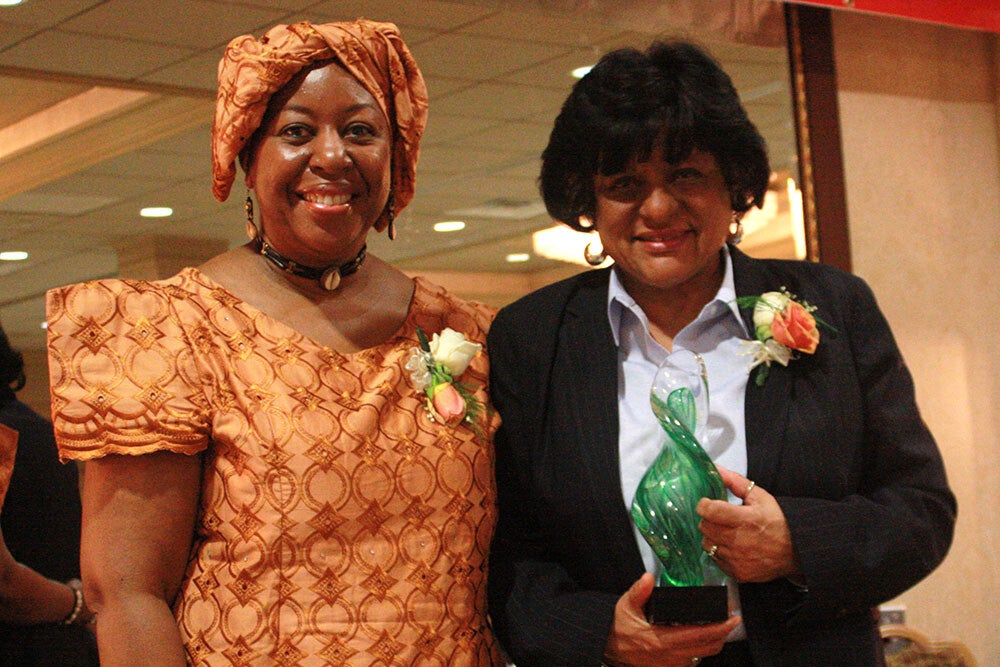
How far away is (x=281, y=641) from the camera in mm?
2115

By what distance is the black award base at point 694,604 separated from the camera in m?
2.08

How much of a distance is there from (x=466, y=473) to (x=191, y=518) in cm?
49

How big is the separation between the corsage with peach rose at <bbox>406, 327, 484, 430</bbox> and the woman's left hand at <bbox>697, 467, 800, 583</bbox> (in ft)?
1.57

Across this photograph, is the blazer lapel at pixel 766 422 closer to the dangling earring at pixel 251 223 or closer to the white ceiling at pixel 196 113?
the dangling earring at pixel 251 223

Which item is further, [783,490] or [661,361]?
[661,361]

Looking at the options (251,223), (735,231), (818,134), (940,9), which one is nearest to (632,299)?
(735,231)

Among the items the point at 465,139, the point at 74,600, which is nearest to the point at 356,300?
the point at 74,600

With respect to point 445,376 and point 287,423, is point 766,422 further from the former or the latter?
point 287,423

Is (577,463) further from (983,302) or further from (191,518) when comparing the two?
(983,302)

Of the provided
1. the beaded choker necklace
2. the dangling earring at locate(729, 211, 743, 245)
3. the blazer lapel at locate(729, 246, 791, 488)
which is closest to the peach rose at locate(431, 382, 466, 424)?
the beaded choker necklace

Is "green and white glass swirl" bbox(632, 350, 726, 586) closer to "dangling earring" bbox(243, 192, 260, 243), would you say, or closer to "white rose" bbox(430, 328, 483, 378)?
"white rose" bbox(430, 328, 483, 378)

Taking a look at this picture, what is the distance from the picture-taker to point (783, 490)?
2.20 meters

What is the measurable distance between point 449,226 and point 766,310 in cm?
165

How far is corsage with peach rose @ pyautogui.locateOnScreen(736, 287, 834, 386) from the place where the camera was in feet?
7.24
